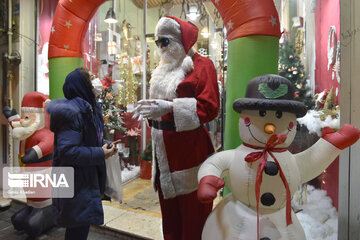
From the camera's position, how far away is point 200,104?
1428 mm

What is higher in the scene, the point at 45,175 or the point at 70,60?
the point at 70,60

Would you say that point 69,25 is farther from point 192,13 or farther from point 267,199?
point 267,199

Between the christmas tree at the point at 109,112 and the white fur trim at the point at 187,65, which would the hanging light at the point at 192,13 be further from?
the white fur trim at the point at 187,65

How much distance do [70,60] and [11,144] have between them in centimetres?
199

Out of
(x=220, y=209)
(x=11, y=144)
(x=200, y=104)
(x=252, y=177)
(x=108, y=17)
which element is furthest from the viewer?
(x=108, y=17)

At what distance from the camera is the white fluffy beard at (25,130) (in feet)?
7.86

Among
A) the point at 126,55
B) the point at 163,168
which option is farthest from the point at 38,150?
the point at 126,55

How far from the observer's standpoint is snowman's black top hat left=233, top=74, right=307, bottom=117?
112 centimetres

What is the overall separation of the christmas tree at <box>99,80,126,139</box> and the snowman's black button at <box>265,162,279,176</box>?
2967 mm

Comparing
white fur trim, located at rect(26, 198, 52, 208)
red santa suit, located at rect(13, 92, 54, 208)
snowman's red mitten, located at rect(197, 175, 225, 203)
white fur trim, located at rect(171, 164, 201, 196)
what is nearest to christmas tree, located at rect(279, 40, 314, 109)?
white fur trim, located at rect(171, 164, 201, 196)

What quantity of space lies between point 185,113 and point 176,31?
531 millimetres

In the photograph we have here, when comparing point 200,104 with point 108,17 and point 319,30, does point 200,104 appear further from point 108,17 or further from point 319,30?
point 108,17

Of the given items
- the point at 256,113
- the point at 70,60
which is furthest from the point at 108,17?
the point at 256,113

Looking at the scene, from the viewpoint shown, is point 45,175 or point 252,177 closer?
point 252,177
